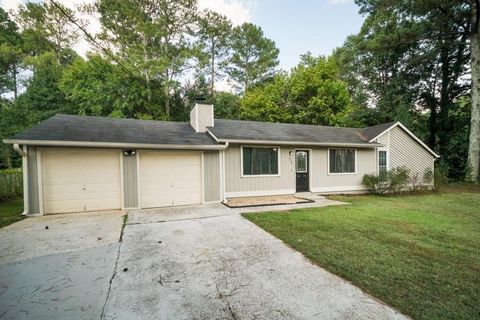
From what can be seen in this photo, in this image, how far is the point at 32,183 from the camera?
19.7ft

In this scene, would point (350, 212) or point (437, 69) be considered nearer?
point (350, 212)

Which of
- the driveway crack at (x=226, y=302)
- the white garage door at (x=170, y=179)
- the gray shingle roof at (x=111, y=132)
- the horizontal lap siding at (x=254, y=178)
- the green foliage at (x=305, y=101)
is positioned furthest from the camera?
the green foliage at (x=305, y=101)

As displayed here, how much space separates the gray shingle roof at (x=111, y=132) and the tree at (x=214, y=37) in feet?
45.0

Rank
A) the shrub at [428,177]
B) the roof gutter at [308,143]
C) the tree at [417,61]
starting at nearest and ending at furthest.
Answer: the roof gutter at [308,143] → the shrub at [428,177] → the tree at [417,61]

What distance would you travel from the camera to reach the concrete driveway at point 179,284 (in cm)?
220

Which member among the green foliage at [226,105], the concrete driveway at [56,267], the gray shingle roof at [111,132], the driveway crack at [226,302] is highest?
the green foliage at [226,105]

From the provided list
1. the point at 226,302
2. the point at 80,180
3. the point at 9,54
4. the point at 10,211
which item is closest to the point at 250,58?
the point at 80,180

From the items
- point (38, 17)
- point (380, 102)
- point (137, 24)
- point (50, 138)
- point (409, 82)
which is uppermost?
point (38, 17)

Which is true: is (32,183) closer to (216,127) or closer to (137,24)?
(216,127)

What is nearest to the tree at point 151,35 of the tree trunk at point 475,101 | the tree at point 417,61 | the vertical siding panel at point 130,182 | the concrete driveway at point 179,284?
the vertical siding panel at point 130,182

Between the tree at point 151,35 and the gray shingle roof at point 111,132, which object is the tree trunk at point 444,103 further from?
the tree at point 151,35

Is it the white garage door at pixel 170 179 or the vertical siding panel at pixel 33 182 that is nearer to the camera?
the vertical siding panel at pixel 33 182

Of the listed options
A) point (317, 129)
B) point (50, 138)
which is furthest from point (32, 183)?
point (317, 129)

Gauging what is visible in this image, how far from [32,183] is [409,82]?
73.6 feet
